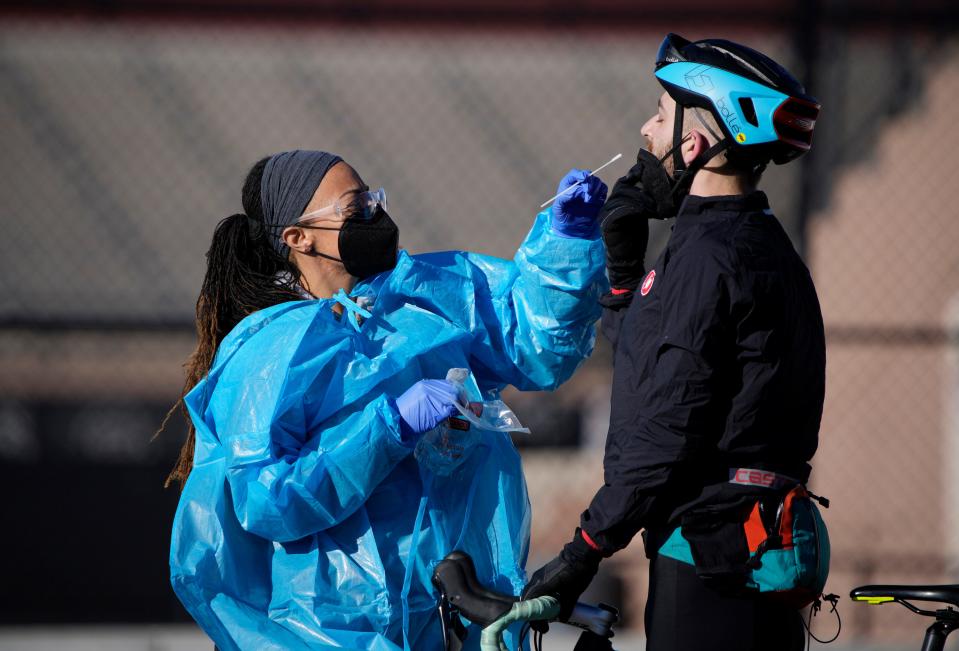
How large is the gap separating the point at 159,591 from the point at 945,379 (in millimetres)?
3671

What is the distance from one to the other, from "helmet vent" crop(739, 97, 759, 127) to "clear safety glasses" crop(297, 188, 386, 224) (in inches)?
34.0

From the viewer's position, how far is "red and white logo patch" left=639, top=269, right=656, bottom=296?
211 centimetres

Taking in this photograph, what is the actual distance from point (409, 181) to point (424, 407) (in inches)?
139

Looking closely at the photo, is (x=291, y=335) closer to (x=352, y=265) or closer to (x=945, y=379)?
(x=352, y=265)

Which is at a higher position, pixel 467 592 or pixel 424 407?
pixel 424 407

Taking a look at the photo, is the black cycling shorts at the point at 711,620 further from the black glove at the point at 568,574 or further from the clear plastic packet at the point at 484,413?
the clear plastic packet at the point at 484,413

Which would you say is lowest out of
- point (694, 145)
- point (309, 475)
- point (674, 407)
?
point (309, 475)

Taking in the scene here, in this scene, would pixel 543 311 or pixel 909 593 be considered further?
pixel 543 311

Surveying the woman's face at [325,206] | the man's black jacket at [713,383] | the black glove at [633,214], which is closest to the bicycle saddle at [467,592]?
the man's black jacket at [713,383]

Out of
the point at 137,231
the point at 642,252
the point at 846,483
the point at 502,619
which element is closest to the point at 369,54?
the point at 137,231

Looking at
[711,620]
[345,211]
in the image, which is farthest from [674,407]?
[345,211]

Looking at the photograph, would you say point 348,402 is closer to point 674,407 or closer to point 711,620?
point 674,407

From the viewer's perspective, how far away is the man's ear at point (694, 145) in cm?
217

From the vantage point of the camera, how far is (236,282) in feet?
8.50
